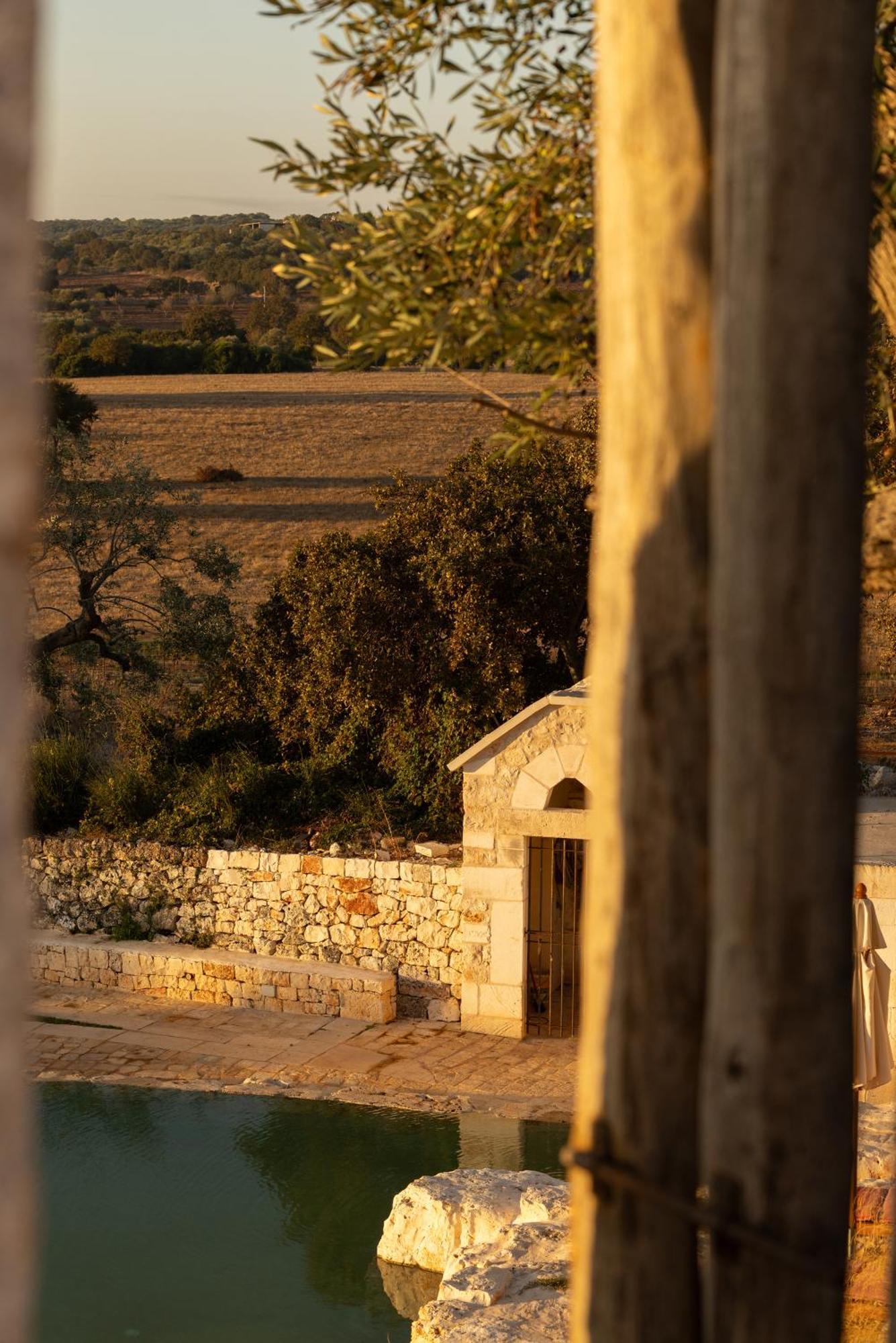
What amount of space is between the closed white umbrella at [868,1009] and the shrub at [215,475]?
27.6 metres

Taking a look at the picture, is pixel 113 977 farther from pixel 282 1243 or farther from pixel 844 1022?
pixel 844 1022

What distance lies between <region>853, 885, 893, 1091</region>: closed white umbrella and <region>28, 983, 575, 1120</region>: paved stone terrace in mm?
3758

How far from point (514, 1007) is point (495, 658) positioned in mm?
4266

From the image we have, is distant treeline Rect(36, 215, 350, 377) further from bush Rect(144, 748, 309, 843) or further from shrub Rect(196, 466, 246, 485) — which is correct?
bush Rect(144, 748, 309, 843)

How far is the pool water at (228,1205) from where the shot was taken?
8672 millimetres

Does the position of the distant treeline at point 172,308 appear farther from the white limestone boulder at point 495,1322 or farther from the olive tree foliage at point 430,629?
the white limestone boulder at point 495,1322

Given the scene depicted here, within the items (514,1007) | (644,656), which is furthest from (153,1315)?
(644,656)

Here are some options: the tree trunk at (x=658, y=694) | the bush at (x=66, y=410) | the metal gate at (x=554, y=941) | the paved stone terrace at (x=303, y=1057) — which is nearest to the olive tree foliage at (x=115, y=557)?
the bush at (x=66, y=410)

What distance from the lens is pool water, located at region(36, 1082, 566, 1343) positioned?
8672 mm

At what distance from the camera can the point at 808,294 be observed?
2.64 metres

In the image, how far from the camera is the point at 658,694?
2918 mm

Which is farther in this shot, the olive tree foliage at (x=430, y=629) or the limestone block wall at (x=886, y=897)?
the olive tree foliage at (x=430, y=629)

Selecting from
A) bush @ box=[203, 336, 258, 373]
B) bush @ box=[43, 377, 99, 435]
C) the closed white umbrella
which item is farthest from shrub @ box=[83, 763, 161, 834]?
bush @ box=[203, 336, 258, 373]

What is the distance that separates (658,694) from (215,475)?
3301 cm
